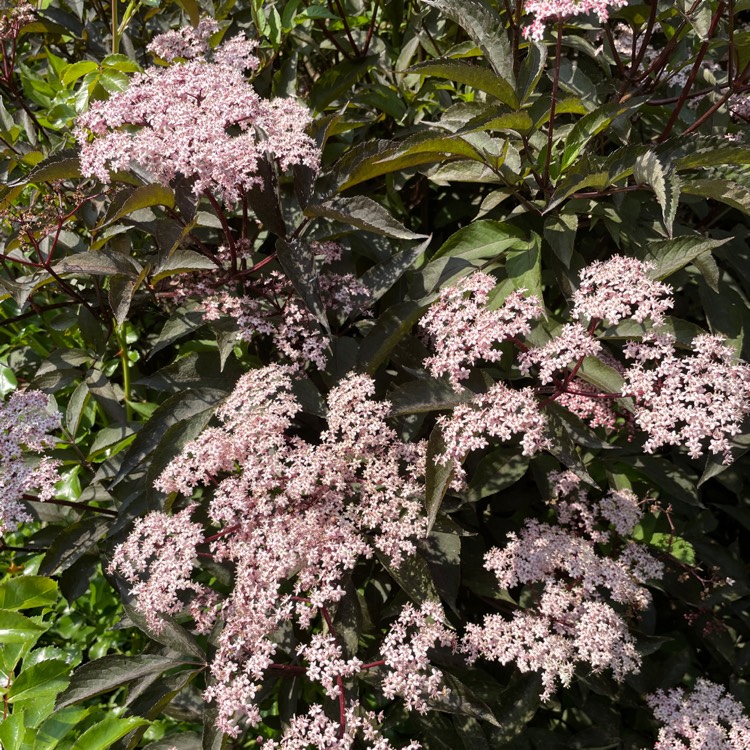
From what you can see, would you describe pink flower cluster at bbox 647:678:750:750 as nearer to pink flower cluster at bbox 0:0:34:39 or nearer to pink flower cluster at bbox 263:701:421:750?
pink flower cluster at bbox 263:701:421:750

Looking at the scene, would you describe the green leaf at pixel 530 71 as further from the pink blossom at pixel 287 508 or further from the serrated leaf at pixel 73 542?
the serrated leaf at pixel 73 542

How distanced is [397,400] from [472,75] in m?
0.92

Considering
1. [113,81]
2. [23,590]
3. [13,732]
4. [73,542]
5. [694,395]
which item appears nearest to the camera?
[13,732]

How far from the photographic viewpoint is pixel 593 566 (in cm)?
207

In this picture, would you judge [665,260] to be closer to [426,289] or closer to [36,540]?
[426,289]

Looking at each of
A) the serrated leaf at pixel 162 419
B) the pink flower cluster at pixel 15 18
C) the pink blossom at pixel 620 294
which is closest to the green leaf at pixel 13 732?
the serrated leaf at pixel 162 419

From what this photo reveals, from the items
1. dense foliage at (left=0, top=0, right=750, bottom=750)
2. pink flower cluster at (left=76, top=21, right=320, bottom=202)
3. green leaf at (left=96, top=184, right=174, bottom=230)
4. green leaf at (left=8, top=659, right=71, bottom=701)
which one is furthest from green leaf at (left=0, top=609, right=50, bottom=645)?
pink flower cluster at (left=76, top=21, right=320, bottom=202)

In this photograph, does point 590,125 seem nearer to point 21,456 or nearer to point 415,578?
point 415,578

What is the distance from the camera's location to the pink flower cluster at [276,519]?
70.9 inches

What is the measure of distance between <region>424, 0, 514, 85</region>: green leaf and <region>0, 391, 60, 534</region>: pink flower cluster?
5.82ft

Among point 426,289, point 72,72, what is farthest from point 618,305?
point 72,72

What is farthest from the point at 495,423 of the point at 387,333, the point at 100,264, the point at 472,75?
the point at 100,264

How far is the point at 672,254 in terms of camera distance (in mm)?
1994

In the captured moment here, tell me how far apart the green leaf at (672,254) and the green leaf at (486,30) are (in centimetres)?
65
